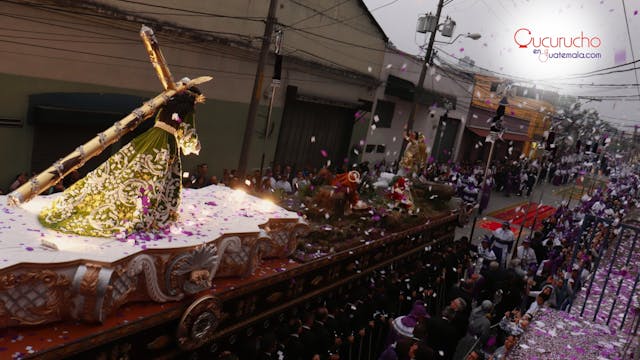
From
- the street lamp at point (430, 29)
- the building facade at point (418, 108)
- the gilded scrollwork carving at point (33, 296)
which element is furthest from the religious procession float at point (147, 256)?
the building facade at point (418, 108)

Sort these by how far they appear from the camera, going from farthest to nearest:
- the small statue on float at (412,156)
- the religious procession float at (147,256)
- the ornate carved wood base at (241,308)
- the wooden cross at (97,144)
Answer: the small statue on float at (412,156)
the ornate carved wood base at (241,308)
the wooden cross at (97,144)
the religious procession float at (147,256)

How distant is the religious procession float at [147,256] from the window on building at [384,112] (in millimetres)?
14913

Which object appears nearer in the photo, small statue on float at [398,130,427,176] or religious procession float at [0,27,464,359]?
religious procession float at [0,27,464,359]

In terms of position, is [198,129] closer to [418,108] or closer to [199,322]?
[199,322]

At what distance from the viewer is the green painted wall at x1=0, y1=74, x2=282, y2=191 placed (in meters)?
8.80

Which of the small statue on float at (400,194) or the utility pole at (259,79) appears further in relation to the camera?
the utility pole at (259,79)

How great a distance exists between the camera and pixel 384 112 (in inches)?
853

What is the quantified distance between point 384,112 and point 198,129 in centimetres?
1114

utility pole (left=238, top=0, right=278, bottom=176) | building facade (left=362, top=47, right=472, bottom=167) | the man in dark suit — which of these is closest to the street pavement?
building facade (left=362, top=47, right=472, bottom=167)

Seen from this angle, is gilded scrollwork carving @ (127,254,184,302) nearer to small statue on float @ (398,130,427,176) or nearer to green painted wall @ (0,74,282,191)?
green painted wall @ (0,74,282,191)

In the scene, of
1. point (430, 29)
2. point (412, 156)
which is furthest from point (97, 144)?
point (430, 29)

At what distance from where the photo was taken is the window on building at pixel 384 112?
2117cm

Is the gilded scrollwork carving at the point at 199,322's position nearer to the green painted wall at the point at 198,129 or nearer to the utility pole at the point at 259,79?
the green painted wall at the point at 198,129

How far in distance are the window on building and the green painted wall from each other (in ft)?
22.4
